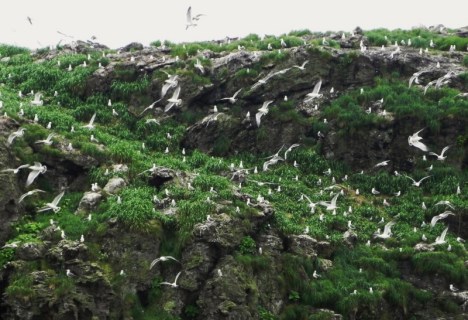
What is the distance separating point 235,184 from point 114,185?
5934 mm

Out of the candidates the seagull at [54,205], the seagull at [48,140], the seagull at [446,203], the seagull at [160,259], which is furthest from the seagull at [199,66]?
the seagull at [160,259]

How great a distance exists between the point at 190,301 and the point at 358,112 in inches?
672

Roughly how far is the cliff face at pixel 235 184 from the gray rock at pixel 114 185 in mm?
93

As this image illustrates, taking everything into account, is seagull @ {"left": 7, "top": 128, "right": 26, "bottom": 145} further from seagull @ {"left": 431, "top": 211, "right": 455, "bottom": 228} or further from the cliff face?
seagull @ {"left": 431, "top": 211, "right": 455, "bottom": 228}

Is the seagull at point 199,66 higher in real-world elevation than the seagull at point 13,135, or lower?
higher

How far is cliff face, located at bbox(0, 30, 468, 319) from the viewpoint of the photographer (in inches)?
895

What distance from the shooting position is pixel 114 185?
2703 cm

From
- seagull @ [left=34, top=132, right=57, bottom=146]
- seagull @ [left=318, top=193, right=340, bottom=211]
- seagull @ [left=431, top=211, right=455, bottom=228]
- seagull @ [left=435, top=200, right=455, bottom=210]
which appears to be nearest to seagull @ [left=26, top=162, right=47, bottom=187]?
seagull @ [left=34, top=132, right=57, bottom=146]

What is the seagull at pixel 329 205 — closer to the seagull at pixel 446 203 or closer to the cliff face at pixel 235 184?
the cliff face at pixel 235 184

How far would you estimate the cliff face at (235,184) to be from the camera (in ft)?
74.6

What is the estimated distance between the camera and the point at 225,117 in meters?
36.2

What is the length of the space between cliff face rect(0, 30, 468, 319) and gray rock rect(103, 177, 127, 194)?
0.09 meters

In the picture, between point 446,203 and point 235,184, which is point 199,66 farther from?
point 446,203

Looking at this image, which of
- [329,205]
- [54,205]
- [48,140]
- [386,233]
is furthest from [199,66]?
[386,233]
